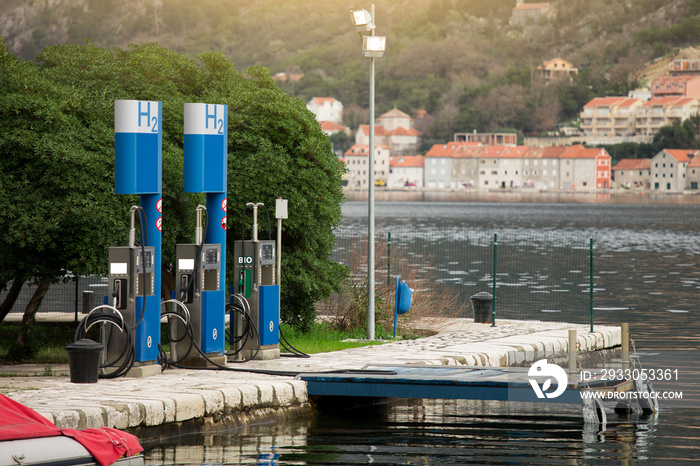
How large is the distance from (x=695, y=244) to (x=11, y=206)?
75889 millimetres

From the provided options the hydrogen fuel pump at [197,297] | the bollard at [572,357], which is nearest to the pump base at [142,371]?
the hydrogen fuel pump at [197,297]

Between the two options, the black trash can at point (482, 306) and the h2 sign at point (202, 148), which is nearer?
the h2 sign at point (202, 148)

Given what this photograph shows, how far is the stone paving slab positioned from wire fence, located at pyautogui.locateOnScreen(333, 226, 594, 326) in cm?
379

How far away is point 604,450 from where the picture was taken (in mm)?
11242

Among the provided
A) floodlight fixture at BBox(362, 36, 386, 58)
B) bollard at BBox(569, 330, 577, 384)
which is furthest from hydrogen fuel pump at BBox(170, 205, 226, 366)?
floodlight fixture at BBox(362, 36, 386, 58)

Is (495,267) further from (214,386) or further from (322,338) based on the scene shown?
(214,386)

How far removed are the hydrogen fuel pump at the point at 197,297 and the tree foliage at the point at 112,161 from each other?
1.50m

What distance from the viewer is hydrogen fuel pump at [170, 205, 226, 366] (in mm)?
13617

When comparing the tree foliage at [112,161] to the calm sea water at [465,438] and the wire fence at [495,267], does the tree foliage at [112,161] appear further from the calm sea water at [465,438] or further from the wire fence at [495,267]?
the calm sea water at [465,438]

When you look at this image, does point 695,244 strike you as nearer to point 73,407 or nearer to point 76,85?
point 76,85

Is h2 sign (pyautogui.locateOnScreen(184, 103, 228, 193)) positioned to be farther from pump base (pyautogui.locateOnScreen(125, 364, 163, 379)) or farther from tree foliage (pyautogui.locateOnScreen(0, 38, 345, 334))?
pump base (pyautogui.locateOnScreen(125, 364, 163, 379))

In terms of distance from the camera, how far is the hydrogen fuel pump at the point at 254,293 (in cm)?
1449

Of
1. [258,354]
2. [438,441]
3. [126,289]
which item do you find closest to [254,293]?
[258,354]

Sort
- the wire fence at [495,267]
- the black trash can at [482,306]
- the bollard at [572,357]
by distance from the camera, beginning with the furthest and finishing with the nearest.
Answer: the wire fence at [495,267]
the black trash can at [482,306]
the bollard at [572,357]
